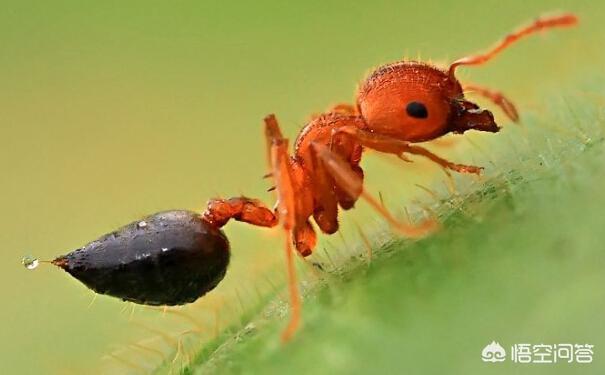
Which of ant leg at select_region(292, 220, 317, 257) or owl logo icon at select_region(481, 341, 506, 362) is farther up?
ant leg at select_region(292, 220, 317, 257)

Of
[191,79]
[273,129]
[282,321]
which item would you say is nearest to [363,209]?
[273,129]

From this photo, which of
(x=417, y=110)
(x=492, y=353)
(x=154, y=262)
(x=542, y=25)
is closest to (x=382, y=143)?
(x=417, y=110)

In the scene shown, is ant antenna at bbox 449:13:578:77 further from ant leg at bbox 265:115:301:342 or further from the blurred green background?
the blurred green background

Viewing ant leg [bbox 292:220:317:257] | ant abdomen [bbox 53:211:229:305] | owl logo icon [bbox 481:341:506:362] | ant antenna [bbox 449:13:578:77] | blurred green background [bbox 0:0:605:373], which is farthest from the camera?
blurred green background [bbox 0:0:605:373]

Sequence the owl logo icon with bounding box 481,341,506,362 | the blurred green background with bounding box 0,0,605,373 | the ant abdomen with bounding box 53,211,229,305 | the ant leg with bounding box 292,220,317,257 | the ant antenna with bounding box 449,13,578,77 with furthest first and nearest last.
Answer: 1. the blurred green background with bounding box 0,0,605,373
2. the ant leg with bounding box 292,220,317,257
3. the ant abdomen with bounding box 53,211,229,305
4. the ant antenna with bounding box 449,13,578,77
5. the owl logo icon with bounding box 481,341,506,362

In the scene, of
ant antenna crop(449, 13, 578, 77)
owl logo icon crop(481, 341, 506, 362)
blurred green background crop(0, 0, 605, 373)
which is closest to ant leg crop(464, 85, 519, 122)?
ant antenna crop(449, 13, 578, 77)

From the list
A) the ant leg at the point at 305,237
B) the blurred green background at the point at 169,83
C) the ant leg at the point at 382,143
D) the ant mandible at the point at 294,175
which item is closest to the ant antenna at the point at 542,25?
the ant mandible at the point at 294,175

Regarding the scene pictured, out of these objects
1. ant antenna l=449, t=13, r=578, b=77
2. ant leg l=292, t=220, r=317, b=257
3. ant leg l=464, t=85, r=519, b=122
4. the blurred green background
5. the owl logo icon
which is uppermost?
the blurred green background

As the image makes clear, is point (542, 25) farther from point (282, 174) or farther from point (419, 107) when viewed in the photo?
point (282, 174)
